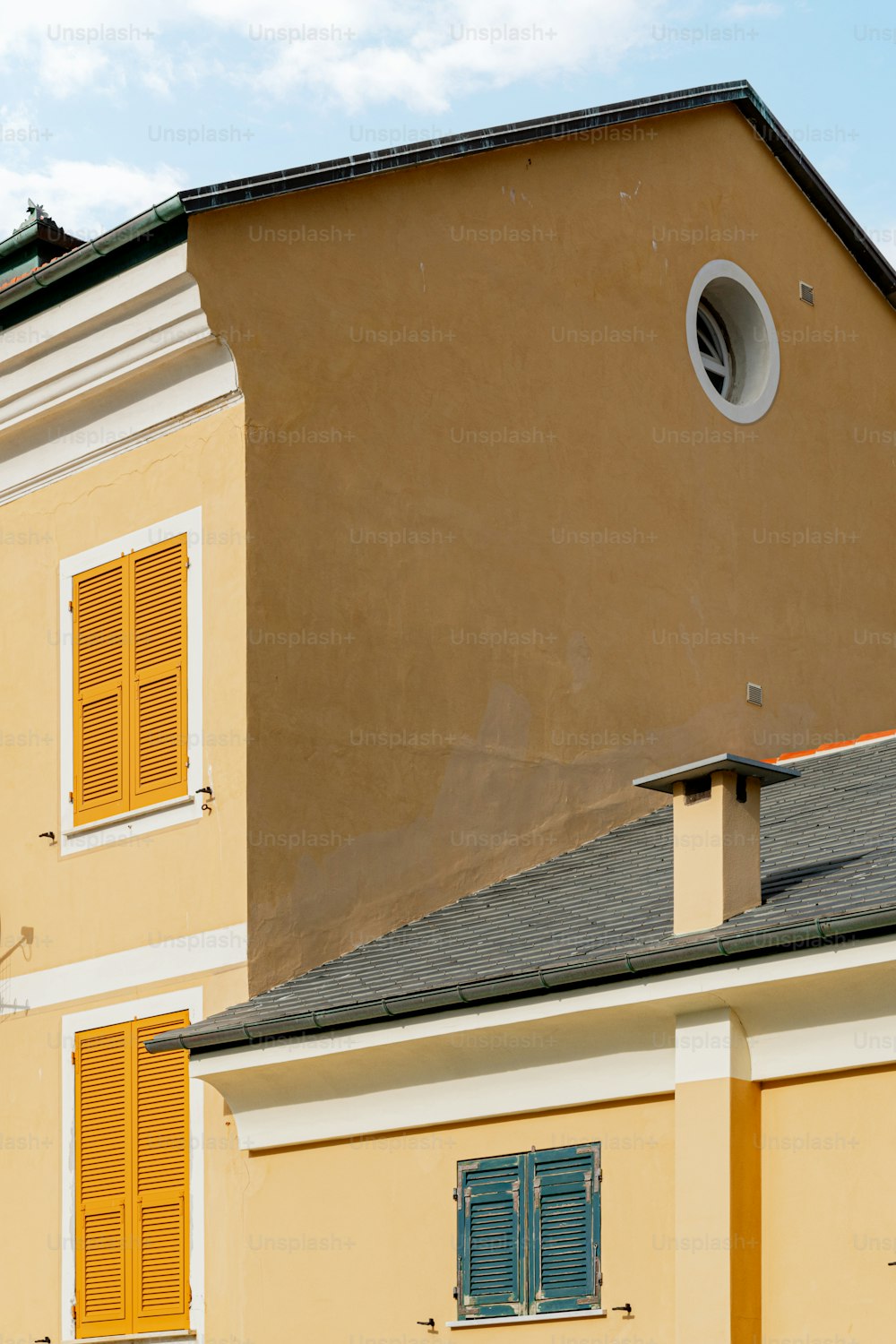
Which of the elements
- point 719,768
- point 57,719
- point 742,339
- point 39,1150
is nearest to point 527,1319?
point 719,768

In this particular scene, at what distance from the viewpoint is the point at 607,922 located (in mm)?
13195

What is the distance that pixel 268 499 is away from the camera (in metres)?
14.8

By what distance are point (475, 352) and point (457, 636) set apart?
7.55ft

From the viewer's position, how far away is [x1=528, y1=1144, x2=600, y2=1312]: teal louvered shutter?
1216cm

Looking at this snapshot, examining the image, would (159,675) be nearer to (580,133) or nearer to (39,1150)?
(39,1150)

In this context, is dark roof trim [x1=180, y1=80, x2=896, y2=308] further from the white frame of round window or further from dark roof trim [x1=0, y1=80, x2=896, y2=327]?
the white frame of round window

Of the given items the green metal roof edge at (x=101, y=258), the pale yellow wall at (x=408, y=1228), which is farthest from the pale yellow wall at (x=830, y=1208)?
the green metal roof edge at (x=101, y=258)

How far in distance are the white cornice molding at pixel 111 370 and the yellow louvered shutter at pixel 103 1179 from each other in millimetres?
4176

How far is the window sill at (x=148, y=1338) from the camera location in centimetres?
1385

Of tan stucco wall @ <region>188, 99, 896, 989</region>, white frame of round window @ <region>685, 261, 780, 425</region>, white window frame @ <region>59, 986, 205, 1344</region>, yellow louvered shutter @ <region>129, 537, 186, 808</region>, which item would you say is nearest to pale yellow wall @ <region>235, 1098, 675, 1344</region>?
white window frame @ <region>59, 986, 205, 1344</region>

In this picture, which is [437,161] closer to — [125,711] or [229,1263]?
[125,711]

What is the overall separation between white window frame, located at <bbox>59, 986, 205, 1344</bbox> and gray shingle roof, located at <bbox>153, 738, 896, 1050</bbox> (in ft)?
2.37

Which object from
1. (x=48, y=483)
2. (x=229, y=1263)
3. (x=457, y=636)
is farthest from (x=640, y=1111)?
(x=48, y=483)

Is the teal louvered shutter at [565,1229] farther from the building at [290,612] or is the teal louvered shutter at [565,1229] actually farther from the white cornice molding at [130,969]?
the white cornice molding at [130,969]
